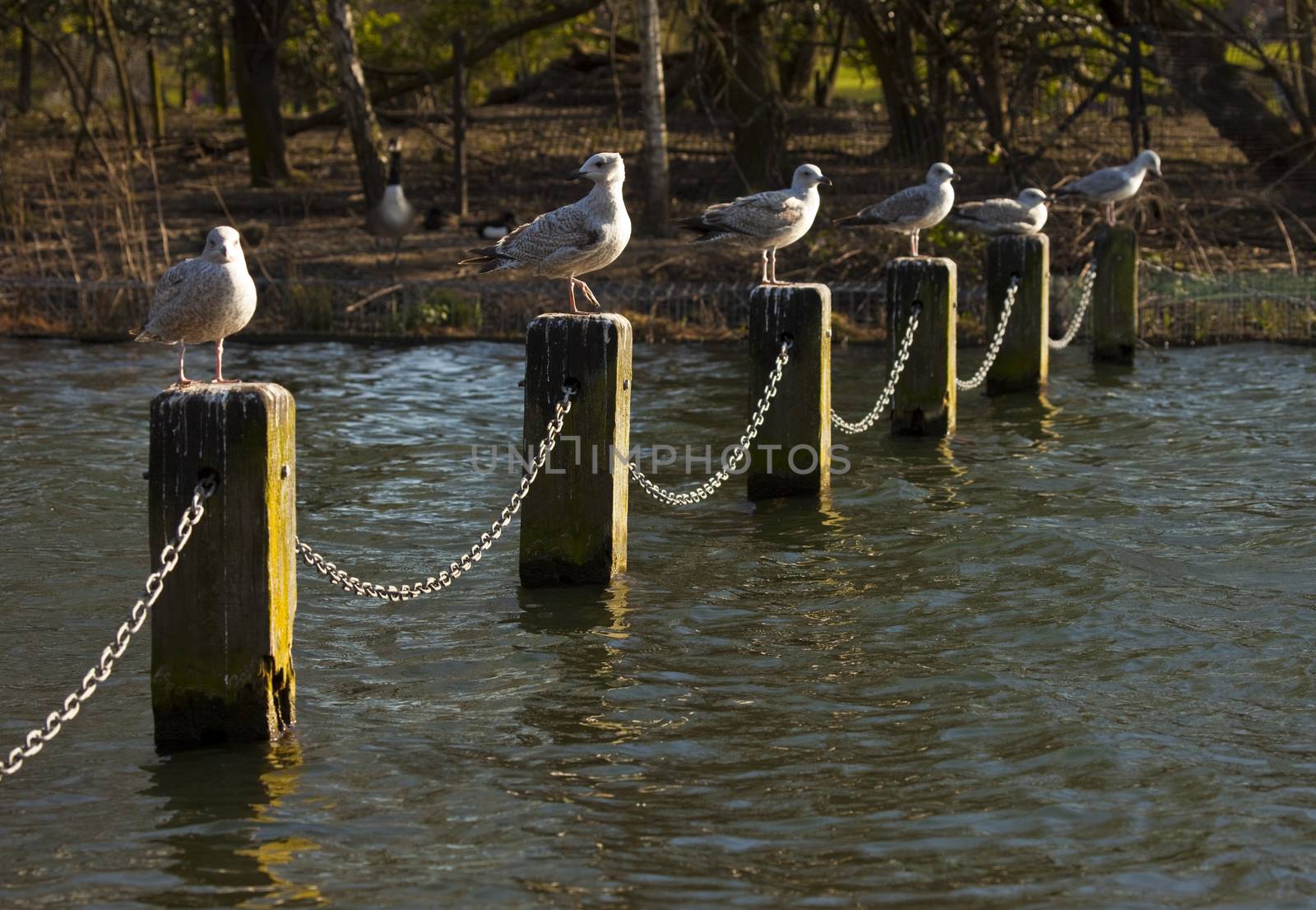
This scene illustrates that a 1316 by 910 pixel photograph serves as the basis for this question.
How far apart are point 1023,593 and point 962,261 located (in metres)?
9.70

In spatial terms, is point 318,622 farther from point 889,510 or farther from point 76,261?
point 76,261

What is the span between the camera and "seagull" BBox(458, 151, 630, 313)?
850 centimetres

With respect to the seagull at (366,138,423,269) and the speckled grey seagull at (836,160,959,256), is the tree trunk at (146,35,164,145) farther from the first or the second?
the speckled grey seagull at (836,160,959,256)

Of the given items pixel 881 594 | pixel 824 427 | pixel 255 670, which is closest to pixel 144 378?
pixel 824 427

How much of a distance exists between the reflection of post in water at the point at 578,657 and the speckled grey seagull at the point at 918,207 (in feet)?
16.1

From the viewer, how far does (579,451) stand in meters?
8.14

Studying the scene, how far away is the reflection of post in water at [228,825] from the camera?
17.5 feet

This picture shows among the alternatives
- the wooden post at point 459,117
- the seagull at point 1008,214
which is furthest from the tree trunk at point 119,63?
the seagull at point 1008,214

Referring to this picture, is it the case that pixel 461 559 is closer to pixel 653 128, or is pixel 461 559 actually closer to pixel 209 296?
pixel 209 296

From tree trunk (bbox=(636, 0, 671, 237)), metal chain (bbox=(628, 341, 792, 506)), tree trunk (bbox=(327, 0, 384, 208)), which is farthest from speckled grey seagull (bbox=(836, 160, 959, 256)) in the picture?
tree trunk (bbox=(327, 0, 384, 208))

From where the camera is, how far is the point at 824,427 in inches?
411

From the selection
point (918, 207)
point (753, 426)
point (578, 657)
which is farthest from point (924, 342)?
point (578, 657)

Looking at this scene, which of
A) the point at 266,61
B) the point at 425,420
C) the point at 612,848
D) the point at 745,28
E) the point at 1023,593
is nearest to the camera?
the point at 612,848

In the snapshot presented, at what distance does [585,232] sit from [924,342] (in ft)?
13.7
